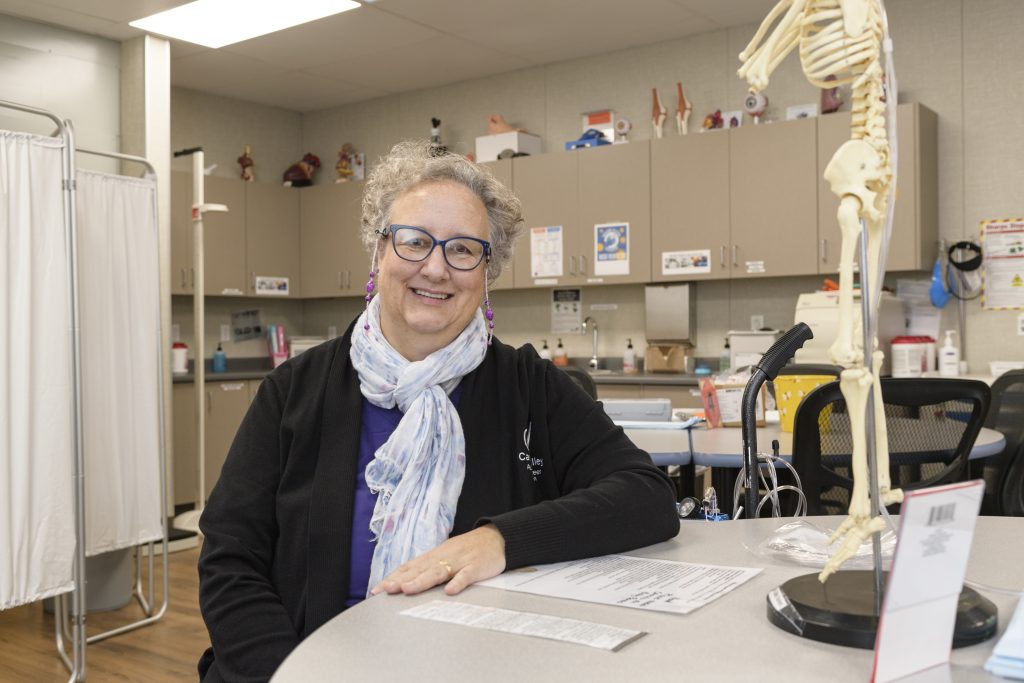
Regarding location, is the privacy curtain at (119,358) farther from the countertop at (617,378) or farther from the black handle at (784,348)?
the black handle at (784,348)

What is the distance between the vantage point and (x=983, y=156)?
189 inches

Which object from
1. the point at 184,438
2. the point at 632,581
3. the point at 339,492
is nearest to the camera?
the point at 632,581

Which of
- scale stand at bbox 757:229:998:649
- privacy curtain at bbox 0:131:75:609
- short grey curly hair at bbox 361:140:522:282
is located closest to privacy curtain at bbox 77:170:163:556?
privacy curtain at bbox 0:131:75:609

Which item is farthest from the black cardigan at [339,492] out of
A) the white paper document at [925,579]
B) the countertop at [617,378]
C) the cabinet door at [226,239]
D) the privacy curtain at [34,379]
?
the cabinet door at [226,239]

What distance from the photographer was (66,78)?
4859 millimetres

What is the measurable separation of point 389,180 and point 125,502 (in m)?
2.52

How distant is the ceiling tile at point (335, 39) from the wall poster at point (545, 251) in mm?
1318

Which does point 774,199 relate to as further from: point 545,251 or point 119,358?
point 119,358

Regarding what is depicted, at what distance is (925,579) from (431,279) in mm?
990

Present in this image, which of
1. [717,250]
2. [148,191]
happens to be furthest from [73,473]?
[717,250]

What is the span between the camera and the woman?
1323mm

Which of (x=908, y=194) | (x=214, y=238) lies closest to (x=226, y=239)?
(x=214, y=238)

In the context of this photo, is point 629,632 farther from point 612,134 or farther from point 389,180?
point 612,134

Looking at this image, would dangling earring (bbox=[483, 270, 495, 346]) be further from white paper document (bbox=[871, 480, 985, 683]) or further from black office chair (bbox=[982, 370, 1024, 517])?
black office chair (bbox=[982, 370, 1024, 517])
